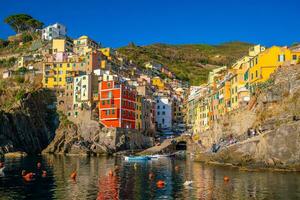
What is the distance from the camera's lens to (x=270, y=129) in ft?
224

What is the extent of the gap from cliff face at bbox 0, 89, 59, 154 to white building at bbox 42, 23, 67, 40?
5948 centimetres

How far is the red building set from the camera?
125125mm

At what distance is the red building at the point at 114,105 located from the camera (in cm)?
12512

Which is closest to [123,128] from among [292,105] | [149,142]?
[149,142]

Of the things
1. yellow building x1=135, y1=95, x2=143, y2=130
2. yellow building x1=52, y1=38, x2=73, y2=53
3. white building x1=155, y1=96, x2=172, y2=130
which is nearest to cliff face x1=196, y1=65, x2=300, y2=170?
yellow building x1=135, y1=95, x2=143, y2=130

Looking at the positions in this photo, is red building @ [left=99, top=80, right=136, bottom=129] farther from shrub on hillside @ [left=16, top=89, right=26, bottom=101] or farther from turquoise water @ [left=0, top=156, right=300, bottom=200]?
turquoise water @ [left=0, top=156, right=300, bottom=200]

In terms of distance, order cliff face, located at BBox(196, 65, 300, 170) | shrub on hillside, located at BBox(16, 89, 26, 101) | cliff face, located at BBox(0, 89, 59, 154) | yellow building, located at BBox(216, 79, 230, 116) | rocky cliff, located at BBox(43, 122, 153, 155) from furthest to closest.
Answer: shrub on hillside, located at BBox(16, 89, 26, 101) < rocky cliff, located at BBox(43, 122, 153, 155) < cliff face, located at BBox(0, 89, 59, 154) < yellow building, located at BBox(216, 79, 230, 116) < cliff face, located at BBox(196, 65, 300, 170)

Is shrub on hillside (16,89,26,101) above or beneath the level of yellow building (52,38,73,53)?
beneath

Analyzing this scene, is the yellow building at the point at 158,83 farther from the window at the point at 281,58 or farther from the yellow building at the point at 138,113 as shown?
the window at the point at 281,58

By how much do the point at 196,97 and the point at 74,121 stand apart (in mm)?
43819

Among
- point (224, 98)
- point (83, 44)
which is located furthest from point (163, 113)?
point (224, 98)

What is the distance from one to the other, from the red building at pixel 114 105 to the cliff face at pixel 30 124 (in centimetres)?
1859

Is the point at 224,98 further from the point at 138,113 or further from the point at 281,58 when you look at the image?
the point at 138,113

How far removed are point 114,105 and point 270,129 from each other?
6541 cm
